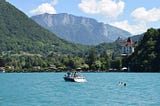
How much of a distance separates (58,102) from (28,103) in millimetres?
4095

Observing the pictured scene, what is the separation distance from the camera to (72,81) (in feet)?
390

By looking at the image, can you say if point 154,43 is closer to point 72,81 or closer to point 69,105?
point 72,81

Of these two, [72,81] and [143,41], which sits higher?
[143,41]

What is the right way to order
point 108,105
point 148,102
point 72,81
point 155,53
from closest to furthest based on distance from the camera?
point 108,105 → point 148,102 → point 72,81 → point 155,53

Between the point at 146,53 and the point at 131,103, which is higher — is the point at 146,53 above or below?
above

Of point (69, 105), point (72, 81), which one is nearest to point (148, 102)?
point (69, 105)

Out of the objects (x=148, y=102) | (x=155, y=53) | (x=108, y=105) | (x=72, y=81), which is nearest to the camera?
(x=108, y=105)

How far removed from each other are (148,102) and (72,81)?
6260 cm

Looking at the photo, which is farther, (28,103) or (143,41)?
(143,41)

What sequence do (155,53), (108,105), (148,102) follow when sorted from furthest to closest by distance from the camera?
(155,53)
(148,102)
(108,105)

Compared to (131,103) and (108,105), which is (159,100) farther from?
(108,105)

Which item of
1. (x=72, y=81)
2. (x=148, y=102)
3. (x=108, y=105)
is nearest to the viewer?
(x=108, y=105)

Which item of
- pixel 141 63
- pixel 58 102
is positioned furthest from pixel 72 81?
pixel 141 63

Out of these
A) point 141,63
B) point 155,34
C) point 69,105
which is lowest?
point 69,105
